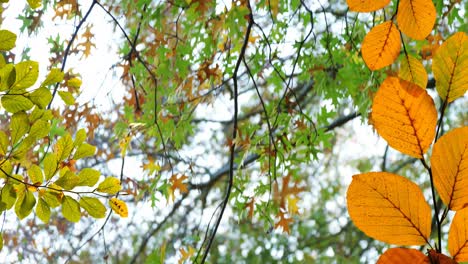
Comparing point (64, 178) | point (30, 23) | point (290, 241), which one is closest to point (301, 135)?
point (30, 23)

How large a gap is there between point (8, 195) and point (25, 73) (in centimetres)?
11

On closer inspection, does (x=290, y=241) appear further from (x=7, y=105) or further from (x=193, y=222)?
(x=7, y=105)

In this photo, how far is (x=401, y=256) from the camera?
21 cm

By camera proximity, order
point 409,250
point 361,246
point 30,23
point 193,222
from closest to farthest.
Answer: point 409,250
point 30,23
point 361,246
point 193,222

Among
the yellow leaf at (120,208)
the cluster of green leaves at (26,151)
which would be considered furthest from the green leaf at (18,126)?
the yellow leaf at (120,208)

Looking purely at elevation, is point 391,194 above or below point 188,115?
below

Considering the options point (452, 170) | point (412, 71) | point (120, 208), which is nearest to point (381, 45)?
point (412, 71)

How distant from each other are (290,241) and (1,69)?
3.17 m

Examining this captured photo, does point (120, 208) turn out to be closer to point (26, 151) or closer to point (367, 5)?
point (26, 151)

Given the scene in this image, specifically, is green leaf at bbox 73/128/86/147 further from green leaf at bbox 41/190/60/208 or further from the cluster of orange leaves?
the cluster of orange leaves

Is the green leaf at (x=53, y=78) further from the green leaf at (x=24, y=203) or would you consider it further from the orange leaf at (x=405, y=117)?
the orange leaf at (x=405, y=117)

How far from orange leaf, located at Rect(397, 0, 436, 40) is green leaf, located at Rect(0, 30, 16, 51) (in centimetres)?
33

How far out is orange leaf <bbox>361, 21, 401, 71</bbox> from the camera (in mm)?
341

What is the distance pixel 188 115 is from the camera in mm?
1801
